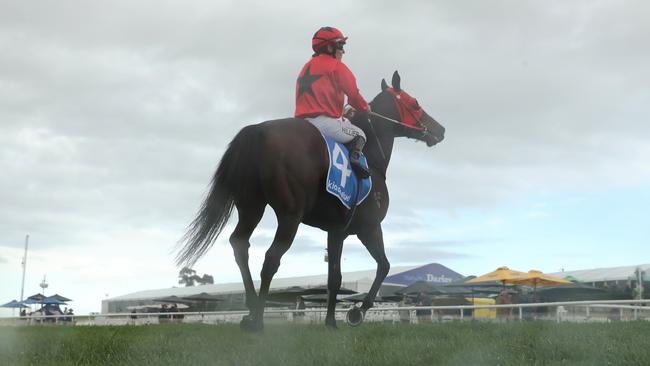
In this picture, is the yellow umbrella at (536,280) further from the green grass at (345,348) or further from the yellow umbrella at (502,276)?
the green grass at (345,348)

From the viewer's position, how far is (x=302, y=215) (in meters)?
6.48

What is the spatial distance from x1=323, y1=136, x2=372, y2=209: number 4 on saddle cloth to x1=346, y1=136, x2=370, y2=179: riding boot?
0.06 m

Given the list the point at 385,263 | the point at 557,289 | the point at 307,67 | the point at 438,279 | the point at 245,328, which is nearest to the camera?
the point at 245,328

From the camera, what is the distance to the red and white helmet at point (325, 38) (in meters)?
7.50

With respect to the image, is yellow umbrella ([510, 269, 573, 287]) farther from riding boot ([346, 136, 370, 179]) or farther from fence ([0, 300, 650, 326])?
riding boot ([346, 136, 370, 179])

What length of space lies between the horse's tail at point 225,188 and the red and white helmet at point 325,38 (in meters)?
1.47

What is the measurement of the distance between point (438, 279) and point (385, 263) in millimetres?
29205

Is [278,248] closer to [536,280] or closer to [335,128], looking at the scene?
[335,128]

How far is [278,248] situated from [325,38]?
2463mm

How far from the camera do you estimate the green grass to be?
13.6ft

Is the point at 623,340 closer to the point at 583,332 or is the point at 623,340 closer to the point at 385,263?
the point at 583,332

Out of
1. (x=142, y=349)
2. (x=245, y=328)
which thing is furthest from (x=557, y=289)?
(x=142, y=349)

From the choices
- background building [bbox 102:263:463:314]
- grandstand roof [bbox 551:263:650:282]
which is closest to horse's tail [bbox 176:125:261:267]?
grandstand roof [bbox 551:263:650:282]

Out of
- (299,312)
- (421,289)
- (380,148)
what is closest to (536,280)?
(421,289)
